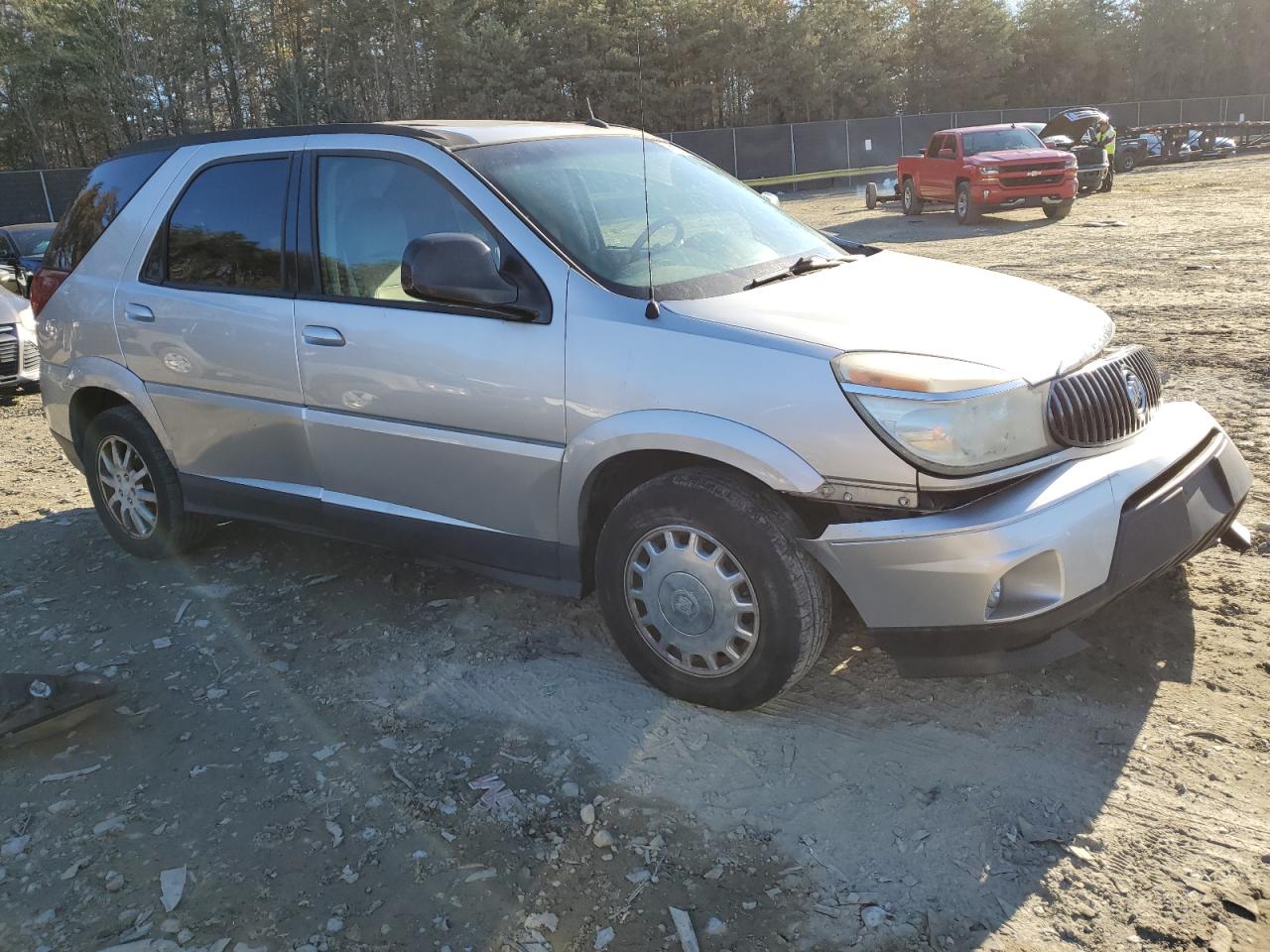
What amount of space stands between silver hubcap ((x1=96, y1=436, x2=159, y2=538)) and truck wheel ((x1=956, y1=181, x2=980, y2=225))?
58.3ft

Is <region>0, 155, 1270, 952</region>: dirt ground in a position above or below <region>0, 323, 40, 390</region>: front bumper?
below

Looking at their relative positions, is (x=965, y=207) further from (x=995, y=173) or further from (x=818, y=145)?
(x=818, y=145)

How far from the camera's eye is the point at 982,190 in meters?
19.3

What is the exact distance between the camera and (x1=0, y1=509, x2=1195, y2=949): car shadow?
2795 mm

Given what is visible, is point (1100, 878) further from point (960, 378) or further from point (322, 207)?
point (322, 207)

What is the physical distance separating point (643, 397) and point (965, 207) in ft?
60.6

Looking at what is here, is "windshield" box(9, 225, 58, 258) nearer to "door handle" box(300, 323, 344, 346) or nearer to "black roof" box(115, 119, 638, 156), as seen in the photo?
"black roof" box(115, 119, 638, 156)

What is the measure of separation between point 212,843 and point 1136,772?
272 cm

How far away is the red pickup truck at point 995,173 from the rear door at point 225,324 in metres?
17.4

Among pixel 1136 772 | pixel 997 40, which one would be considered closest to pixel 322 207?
pixel 1136 772

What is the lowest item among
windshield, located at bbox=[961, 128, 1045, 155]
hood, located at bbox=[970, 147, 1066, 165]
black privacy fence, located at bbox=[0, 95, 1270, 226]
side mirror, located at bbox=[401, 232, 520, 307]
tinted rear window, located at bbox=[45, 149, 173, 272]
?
side mirror, located at bbox=[401, 232, 520, 307]

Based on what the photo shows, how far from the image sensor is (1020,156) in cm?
1912

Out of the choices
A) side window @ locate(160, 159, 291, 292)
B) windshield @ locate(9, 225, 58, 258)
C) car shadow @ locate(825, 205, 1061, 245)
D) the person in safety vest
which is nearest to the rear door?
side window @ locate(160, 159, 291, 292)

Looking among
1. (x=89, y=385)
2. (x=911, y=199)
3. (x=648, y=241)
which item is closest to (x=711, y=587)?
(x=648, y=241)
